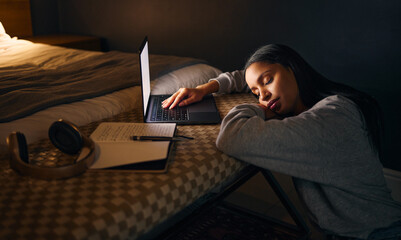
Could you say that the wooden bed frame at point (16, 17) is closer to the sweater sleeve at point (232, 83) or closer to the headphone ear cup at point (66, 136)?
the sweater sleeve at point (232, 83)

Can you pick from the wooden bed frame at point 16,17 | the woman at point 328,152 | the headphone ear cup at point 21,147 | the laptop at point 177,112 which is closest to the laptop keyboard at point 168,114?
the laptop at point 177,112

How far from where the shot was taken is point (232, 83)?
63.7 inches

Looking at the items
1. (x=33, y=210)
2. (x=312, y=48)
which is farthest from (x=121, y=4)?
(x=33, y=210)

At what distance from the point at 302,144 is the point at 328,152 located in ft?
0.27

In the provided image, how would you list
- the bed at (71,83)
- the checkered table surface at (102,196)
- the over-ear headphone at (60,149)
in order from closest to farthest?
1. the checkered table surface at (102,196)
2. the over-ear headphone at (60,149)
3. the bed at (71,83)

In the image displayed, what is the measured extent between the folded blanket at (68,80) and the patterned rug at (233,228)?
666 millimetres

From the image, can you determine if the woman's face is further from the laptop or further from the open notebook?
the open notebook

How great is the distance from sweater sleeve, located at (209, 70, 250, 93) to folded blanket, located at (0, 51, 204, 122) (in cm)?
36

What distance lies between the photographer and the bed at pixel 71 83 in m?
1.18

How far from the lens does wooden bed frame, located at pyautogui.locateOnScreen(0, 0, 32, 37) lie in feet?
10.2

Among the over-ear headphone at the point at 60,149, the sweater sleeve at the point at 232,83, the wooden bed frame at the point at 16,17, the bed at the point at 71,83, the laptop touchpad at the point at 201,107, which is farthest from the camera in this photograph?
the wooden bed frame at the point at 16,17

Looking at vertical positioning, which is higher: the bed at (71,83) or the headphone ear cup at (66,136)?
the headphone ear cup at (66,136)

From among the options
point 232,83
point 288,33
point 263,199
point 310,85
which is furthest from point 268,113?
point 288,33

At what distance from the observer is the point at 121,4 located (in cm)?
317
